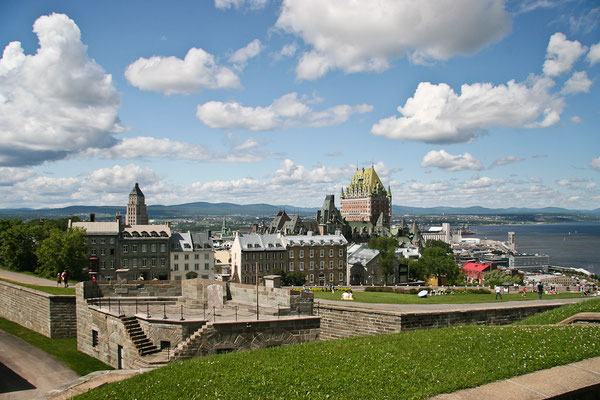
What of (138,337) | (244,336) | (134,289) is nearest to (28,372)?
(138,337)

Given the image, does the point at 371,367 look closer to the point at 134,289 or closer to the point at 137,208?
the point at 134,289

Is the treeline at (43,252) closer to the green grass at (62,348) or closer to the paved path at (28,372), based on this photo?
the green grass at (62,348)

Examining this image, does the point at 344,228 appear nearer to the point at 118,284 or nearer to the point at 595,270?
the point at 595,270

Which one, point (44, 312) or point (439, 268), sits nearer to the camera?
point (44, 312)

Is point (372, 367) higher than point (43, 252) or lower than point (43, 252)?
lower

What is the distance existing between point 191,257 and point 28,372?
45.1 metres

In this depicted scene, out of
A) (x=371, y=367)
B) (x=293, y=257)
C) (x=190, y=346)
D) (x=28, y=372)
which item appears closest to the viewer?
(x=371, y=367)

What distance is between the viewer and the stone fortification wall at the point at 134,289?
76.8 feet

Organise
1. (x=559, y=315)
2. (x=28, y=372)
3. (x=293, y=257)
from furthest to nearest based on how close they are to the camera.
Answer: (x=293, y=257), (x=28, y=372), (x=559, y=315)

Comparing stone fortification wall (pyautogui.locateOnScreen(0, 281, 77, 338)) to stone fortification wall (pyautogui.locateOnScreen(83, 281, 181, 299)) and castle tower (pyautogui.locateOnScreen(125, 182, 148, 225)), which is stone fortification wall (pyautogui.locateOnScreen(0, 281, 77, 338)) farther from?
castle tower (pyautogui.locateOnScreen(125, 182, 148, 225))

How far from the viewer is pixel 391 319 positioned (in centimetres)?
1627

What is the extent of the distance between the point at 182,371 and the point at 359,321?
7639 millimetres

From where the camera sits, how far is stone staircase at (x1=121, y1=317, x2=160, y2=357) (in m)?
17.5

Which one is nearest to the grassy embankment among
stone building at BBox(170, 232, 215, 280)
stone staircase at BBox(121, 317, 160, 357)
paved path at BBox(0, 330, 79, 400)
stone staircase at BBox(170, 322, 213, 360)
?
stone staircase at BBox(170, 322, 213, 360)
